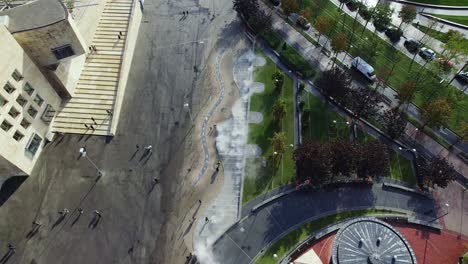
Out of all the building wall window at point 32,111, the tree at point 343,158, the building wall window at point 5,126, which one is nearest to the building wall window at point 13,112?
the building wall window at point 5,126

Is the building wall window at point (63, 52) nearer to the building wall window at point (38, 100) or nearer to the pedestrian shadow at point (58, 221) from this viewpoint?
the building wall window at point (38, 100)

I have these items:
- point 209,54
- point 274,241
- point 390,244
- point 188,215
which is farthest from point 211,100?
point 390,244

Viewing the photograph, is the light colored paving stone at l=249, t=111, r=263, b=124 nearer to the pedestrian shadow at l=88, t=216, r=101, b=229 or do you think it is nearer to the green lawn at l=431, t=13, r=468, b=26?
the pedestrian shadow at l=88, t=216, r=101, b=229

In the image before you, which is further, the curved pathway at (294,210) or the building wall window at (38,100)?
the building wall window at (38,100)

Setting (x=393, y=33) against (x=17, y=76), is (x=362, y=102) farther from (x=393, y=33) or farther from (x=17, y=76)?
(x=17, y=76)

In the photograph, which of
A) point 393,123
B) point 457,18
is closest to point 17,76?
point 393,123

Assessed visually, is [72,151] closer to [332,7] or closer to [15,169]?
[15,169]
